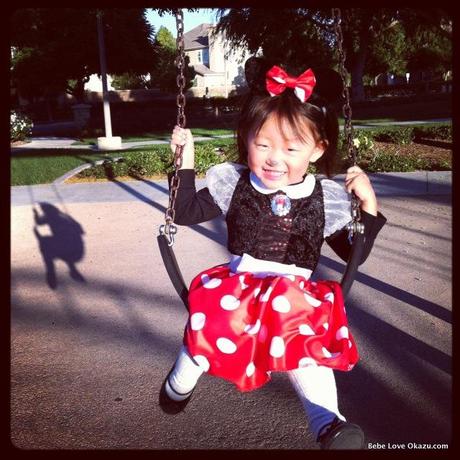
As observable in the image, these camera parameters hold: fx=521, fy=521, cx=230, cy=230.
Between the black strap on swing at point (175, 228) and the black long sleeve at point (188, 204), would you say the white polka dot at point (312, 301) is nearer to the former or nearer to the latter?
the black strap on swing at point (175, 228)

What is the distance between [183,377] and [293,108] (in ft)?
3.40

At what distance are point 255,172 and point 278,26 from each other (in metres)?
20.6

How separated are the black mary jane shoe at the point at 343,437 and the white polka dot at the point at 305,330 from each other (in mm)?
303

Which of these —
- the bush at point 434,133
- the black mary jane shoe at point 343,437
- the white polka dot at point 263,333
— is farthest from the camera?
the bush at point 434,133

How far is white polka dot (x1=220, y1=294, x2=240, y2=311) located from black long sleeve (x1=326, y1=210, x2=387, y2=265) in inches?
19.1

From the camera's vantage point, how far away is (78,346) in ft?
10.4

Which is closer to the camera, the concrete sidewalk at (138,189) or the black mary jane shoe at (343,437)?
the black mary jane shoe at (343,437)

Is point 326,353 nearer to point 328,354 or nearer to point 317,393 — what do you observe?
point 328,354

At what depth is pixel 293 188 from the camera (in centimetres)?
A: 198

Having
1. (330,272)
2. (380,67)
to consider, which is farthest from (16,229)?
(380,67)

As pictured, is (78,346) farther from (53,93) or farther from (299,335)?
(53,93)

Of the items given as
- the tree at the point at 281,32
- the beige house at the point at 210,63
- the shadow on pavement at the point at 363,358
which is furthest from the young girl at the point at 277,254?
the beige house at the point at 210,63

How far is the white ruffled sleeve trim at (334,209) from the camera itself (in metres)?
2.02

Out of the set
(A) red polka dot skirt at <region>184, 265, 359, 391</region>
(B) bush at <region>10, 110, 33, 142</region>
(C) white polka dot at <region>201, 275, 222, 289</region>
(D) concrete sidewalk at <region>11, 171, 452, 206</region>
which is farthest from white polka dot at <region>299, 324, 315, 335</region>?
(B) bush at <region>10, 110, 33, 142</region>
